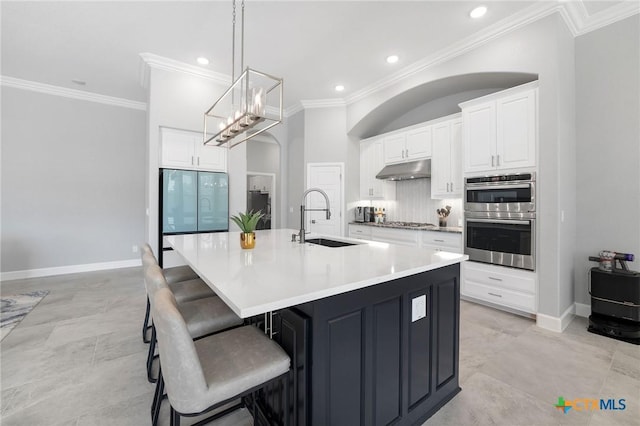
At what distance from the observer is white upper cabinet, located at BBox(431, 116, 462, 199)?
3754 mm

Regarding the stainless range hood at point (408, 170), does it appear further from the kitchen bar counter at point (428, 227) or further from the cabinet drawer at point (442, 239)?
the cabinet drawer at point (442, 239)

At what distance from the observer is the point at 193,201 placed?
4.06 metres

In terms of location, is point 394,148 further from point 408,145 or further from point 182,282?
point 182,282

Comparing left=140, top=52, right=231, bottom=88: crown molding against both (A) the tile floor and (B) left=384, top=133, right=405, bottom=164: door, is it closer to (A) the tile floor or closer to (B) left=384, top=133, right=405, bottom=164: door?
(B) left=384, top=133, right=405, bottom=164: door

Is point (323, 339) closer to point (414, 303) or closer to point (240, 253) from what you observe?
point (414, 303)

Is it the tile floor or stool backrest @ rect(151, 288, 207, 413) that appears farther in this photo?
the tile floor

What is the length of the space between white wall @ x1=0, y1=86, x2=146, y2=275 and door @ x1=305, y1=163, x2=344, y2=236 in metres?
3.46

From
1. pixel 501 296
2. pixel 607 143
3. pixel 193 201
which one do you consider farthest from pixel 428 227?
pixel 193 201

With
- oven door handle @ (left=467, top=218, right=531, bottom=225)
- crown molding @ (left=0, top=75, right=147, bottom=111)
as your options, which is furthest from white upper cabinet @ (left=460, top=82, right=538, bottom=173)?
crown molding @ (left=0, top=75, right=147, bottom=111)

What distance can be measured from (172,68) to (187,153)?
1.20 m

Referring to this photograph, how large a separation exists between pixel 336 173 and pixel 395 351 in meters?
4.04

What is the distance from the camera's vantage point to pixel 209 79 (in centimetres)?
425

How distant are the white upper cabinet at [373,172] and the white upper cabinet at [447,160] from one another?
1.02 meters

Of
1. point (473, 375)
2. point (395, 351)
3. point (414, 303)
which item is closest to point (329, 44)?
point (414, 303)
